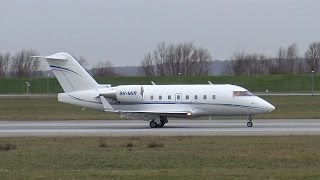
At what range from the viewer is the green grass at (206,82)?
102m

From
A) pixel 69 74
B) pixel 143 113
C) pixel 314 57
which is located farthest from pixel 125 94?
pixel 314 57

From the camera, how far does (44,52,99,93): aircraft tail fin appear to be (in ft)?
131

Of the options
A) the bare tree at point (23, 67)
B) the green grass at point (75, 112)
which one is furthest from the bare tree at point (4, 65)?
the green grass at point (75, 112)

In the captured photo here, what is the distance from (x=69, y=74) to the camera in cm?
3978

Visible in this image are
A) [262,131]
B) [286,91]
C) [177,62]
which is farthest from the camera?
[177,62]

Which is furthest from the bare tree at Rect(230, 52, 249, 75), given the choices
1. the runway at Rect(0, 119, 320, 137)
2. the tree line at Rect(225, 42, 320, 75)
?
the runway at Rect(0, 119, 320, 137)

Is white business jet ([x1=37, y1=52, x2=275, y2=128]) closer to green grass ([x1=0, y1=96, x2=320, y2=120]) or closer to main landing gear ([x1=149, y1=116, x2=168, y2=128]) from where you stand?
main landing gear ([x1=149, y1=116, x2=168, y2=128])

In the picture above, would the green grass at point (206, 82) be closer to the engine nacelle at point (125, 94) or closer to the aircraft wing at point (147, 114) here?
the engine nacelle at point (125, 94)

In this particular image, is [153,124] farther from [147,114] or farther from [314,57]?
[314,57]
